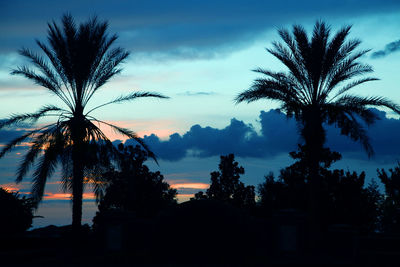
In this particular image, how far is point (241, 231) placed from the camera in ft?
78.1

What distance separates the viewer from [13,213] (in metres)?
32.5

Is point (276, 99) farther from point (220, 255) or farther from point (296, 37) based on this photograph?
point (220, 255)

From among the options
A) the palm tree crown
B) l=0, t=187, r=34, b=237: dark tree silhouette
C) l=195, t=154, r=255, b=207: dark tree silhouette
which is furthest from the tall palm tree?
l=195, t=154, r=255, b=207: dark tree silhouette

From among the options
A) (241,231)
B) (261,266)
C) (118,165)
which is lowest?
(261,266)

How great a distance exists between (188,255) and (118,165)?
5.59m

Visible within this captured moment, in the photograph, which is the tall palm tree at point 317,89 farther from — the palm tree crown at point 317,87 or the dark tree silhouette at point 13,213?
the dark tree silhouette at point 13,213

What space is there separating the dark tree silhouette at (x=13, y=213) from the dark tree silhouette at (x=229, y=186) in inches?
1126

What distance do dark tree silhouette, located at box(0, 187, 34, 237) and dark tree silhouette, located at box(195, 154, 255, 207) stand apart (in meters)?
28.6

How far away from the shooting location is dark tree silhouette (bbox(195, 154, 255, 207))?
2325 inches

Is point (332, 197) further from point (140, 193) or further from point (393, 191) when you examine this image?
point (140, 193)

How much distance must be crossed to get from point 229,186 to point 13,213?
32.6 metres

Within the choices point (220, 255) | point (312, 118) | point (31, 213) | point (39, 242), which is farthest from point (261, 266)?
point (31, 213)

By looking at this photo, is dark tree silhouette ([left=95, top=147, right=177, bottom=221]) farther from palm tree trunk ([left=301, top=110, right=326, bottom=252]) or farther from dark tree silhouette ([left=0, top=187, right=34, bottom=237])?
palm tree trunk ([left=301, top=110, right=326, bottom=252])

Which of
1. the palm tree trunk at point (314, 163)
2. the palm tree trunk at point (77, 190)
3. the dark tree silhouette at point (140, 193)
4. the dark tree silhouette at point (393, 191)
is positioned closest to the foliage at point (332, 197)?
the dark tree silhouette at point (393, 191)
